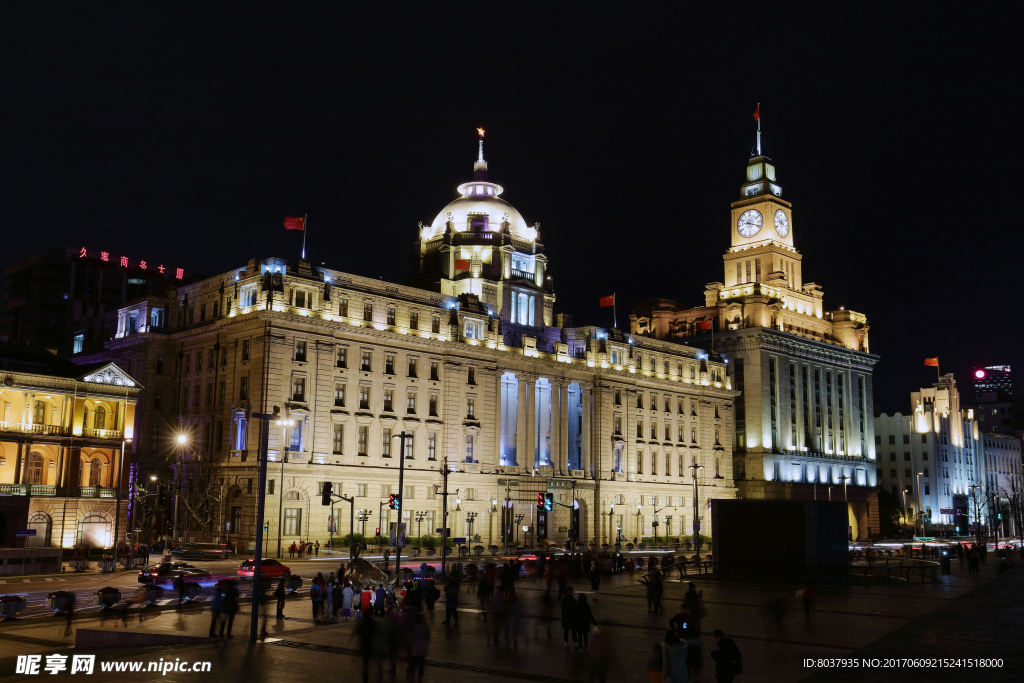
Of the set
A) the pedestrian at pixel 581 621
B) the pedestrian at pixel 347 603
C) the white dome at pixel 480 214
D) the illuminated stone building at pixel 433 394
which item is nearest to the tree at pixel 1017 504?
the illuminated stone building at pixel 433 394

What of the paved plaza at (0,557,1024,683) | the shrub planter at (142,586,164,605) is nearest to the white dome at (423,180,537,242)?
the paved plaza at (0,557,1024,683)

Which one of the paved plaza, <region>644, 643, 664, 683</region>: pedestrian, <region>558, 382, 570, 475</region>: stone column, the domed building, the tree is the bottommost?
the paved plaza

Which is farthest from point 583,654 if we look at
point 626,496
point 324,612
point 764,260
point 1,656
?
point 764,260

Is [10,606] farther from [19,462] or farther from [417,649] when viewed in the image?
[19,462]

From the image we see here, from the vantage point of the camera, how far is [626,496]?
4176 inches

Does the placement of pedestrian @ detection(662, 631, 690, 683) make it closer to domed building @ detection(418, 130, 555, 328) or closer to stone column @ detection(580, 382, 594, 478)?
domed building @ detection(418, 130, 555, 328)

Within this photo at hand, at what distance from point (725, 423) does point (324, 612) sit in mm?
93251

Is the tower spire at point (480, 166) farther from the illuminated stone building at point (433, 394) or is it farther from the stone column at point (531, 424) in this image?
the stone column at point (531, 424)

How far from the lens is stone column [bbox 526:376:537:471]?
97.1 meters

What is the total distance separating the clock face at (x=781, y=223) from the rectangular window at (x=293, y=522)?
306ft

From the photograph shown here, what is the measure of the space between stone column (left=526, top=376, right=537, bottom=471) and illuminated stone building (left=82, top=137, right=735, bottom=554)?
A: 0.21 m

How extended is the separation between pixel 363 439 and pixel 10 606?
1966 inches

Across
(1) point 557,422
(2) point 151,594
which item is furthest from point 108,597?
(1) point 557,422

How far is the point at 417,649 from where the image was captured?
76.7 ft
